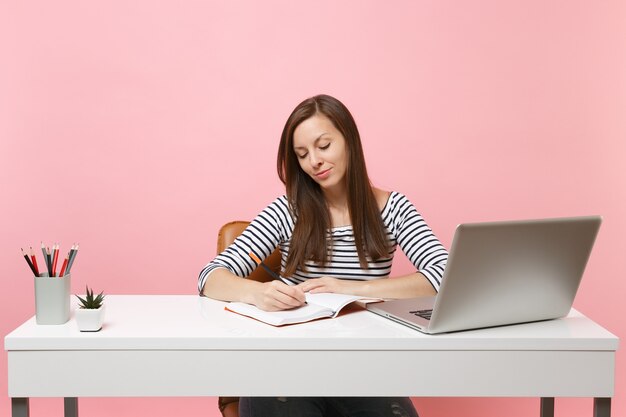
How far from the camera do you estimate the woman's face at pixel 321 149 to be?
2219 mm

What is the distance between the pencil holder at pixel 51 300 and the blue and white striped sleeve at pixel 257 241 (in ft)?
1.80

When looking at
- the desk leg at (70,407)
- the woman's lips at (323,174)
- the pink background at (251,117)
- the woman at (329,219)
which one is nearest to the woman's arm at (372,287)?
the woman at (329,219)

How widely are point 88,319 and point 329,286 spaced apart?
0.64 m

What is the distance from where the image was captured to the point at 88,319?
1571 millimetres

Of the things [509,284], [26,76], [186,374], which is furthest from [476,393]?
[26,76]

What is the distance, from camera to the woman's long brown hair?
7.47 ft

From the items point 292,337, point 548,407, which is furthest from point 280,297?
point 548,407

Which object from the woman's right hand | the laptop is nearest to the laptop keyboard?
the laptop

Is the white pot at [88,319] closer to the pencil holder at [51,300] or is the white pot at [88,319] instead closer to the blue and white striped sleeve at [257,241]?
the pencil holder at [51,300]

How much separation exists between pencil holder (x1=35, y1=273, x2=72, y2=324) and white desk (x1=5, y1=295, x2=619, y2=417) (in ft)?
0.18

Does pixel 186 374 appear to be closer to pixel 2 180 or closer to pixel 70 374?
pixel 70 374

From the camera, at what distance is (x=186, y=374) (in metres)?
1.54

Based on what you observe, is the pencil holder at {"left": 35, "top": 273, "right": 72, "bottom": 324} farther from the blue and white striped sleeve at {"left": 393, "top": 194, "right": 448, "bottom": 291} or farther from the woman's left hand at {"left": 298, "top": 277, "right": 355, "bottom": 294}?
the blue and white striped sleeve at {"left": 393, "top": 194, "right": 448, "bottom": 291}

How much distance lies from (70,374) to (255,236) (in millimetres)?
854
